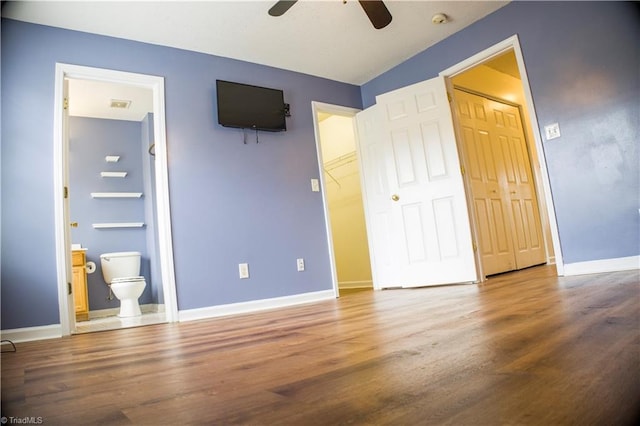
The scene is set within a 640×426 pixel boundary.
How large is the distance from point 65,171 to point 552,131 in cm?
383

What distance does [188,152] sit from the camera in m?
3.33

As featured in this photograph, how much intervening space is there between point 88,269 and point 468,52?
4.94 m

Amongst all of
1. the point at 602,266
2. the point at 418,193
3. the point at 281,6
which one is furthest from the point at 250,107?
the point at 602,266

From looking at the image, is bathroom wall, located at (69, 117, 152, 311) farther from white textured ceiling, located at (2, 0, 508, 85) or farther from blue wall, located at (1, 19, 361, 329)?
white textured ceiling, located at (2, 0, 508, 85)

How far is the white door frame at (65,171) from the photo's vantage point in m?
2.72

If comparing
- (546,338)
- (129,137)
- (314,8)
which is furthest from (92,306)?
(546,338)

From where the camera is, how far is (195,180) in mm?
3318

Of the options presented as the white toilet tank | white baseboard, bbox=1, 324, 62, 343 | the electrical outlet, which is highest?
the white toilet tank

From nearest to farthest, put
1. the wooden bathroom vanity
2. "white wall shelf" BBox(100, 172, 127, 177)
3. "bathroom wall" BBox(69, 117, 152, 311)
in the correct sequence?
the wooden bathroom vanity, "bathroom wall" BBox(69, 117, 152, 311), "white wall shelf" BBox(100, 172, 127, 177)

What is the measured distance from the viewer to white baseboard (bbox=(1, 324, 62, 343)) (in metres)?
2.49

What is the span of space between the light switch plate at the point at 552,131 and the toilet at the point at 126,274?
4277 millimetres

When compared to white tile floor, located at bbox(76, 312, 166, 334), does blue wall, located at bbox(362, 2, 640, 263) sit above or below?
above

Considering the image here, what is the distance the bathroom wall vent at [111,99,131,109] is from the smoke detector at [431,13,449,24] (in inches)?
146

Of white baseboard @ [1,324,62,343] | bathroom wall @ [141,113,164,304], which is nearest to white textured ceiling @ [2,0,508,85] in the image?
bathroom wall @ [141,113,164,304]
